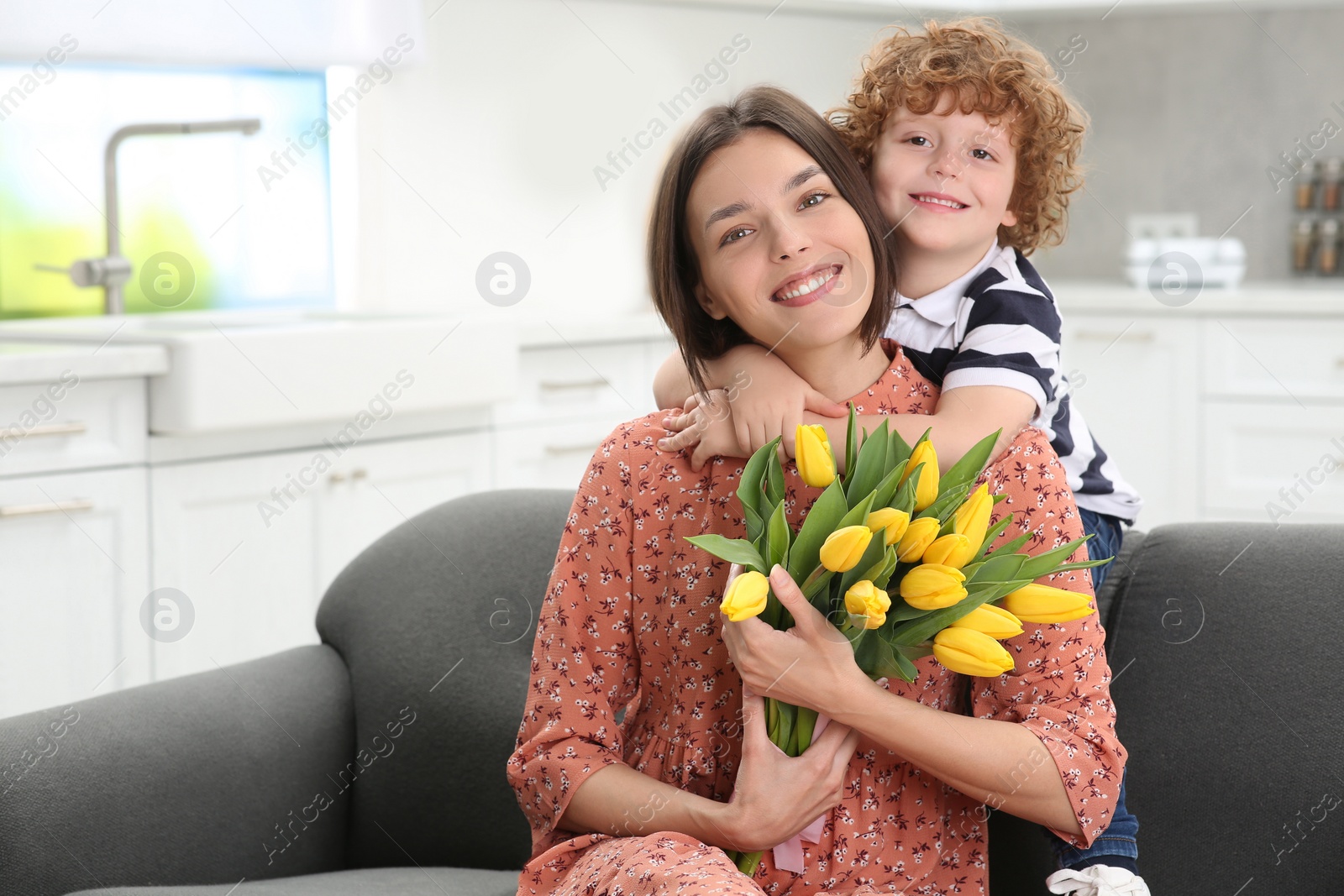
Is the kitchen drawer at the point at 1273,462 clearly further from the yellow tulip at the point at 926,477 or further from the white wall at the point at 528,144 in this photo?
the yellow tulip at the point at 926,477

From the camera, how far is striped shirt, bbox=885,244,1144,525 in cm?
124

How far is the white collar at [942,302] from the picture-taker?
1342mm

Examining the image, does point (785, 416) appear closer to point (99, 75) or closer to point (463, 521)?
point (463, 521)

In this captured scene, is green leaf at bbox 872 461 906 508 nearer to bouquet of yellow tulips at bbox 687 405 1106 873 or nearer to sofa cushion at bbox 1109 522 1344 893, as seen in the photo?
bouquet of yellow tulips at bbox 687 405 1106 873

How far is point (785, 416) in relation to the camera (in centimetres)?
120

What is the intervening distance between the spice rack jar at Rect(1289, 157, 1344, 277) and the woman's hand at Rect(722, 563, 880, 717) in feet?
12.8

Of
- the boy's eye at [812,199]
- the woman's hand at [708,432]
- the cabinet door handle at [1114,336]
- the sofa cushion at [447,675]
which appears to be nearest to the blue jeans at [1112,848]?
the woman's hand at [708,432]

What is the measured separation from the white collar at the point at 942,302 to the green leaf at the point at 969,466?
0.30 meters

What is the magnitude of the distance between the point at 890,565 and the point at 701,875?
0.27m

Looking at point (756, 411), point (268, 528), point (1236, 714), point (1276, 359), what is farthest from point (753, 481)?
point (1276, 359)

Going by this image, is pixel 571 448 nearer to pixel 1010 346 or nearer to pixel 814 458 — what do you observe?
pixel 1010 346

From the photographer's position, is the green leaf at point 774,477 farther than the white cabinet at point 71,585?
No

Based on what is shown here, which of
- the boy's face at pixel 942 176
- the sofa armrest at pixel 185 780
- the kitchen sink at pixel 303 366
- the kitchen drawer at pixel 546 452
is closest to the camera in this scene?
the boy's face at pixel 942 176

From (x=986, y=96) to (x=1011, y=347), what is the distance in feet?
0.84
